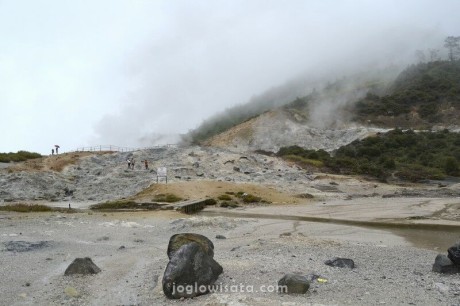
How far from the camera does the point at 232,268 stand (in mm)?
12977

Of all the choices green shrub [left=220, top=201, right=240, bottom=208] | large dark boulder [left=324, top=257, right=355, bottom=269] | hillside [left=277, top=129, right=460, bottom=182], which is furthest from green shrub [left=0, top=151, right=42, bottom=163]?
large dark boulder [left=324, top=257, right=355, bottom=269]

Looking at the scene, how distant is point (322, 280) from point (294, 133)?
287 ft

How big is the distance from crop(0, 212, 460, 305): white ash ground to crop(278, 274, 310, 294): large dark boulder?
0.75 feet

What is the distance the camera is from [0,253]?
670 inches

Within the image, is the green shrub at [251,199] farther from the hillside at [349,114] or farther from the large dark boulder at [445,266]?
the hillside at [349,114]

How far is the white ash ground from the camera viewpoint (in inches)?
412

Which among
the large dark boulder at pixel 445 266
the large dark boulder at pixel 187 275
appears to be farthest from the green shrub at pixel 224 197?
the large dark boulder at pixel 187 275

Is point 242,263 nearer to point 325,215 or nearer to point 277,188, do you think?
point 325,215

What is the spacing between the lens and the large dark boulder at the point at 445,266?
1245 cm

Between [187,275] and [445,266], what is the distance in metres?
7.86

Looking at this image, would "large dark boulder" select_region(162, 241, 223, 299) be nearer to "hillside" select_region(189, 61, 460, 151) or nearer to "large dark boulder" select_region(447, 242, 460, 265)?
"large dark boulder" select_region(447, 242, 460, 265)

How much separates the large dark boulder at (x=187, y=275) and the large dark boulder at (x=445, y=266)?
7057mm

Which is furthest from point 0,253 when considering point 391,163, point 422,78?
point 422,78

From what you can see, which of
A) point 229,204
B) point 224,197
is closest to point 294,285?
point 229,204
